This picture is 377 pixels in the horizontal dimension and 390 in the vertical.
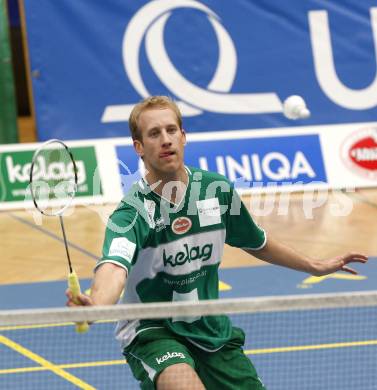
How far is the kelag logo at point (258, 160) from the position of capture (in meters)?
12.3

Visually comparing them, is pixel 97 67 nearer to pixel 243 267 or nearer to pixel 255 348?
pixel 243 267

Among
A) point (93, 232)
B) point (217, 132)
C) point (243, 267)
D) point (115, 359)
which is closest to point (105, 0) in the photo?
point (217, 132)

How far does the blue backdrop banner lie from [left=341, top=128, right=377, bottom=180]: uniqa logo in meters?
0.82

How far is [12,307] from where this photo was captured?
8867 mm

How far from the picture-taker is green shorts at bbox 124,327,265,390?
15.2 feet

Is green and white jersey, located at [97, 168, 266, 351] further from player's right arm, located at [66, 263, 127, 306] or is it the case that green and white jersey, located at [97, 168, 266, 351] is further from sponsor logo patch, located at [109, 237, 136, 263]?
player's right arm, located at [66, 263, 127, 306]

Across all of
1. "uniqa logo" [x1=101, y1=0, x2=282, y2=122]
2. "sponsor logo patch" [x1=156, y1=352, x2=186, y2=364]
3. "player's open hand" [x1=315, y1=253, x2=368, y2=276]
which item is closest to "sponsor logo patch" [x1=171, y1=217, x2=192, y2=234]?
"sponsor logo patch" [x1=156, y1=352, x2=186, y2=364]

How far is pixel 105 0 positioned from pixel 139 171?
2473 mm

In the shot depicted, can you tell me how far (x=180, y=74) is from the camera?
1314 cm

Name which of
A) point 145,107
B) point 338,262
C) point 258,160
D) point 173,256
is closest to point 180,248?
point 173,256

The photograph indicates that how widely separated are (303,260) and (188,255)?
0.67 meters

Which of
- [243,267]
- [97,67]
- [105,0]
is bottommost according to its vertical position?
[243,267]

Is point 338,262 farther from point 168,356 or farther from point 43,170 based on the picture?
point 43,170

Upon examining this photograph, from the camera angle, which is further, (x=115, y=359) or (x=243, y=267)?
(x=243, y=267)
